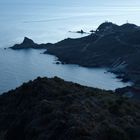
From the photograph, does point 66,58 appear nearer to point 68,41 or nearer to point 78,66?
point 78,66

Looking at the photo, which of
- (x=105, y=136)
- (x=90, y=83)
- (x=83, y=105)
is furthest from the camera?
(x=90, y=83)

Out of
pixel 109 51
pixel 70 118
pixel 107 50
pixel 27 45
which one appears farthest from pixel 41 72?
pixel 70 118

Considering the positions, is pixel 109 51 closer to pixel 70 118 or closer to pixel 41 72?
pixel 41 72

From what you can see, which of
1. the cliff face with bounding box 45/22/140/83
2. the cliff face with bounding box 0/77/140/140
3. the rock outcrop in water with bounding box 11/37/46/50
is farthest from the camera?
the rock outcrop in water with bounding box 11/37/46/50

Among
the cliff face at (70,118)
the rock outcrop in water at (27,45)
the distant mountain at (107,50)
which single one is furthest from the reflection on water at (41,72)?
the cliff face at (70,118)

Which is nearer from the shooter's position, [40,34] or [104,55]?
[104,55]

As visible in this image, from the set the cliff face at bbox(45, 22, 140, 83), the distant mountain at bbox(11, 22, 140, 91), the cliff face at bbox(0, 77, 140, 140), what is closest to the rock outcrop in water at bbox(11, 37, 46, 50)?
the distant mountain at bbox(11, 22, 140, 91)

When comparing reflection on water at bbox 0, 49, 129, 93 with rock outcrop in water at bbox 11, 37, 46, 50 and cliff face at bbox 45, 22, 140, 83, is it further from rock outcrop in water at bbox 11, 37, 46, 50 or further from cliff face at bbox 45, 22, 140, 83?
rock outcrop in water at bbox 11, 37, 46, 50

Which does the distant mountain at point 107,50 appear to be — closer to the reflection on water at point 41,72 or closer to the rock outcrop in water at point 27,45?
the rock outcrop in water at point 27,45

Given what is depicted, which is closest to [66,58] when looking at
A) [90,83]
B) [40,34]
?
[90,83]
